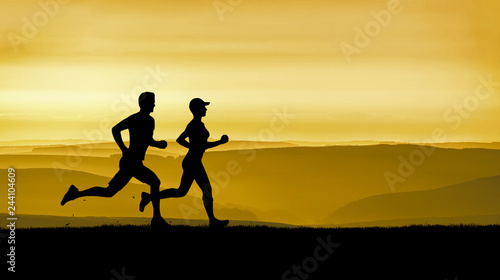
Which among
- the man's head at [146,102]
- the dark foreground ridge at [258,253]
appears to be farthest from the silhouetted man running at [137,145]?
the dark foreground ridge at [258,253]

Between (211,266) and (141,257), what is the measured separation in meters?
1.29

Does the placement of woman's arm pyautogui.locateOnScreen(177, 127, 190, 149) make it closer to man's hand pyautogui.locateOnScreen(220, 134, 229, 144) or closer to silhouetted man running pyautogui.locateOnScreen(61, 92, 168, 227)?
silhouetted man running pyautogui.locateOnScreen(61, 92, 168, 227)

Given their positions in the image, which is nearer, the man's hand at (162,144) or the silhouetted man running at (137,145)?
the silhouetted man running at (137,145)

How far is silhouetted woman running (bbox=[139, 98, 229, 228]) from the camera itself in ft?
46.4

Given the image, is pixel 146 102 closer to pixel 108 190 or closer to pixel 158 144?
pixel 158 144

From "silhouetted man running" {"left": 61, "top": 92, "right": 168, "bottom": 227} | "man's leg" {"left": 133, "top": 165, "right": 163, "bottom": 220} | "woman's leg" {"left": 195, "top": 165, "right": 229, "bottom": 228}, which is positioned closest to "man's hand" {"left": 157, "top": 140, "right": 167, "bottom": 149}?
"silhouetted man running" {"left": 61, "top": 92, "right": 168, "bottom": 227}

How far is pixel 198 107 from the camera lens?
1424cm

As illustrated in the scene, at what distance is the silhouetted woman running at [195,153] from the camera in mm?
14148

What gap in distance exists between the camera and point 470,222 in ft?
53.1

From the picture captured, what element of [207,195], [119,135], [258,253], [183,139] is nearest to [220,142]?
[183,139]

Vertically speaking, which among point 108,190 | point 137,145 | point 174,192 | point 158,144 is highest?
A: point 158,144

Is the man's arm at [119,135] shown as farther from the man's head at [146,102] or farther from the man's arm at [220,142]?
the man's arm at [220,142]

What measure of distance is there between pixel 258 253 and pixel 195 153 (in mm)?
2850

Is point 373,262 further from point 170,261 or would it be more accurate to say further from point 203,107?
point 203,107
